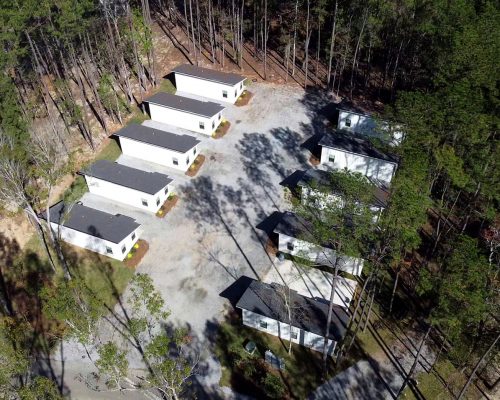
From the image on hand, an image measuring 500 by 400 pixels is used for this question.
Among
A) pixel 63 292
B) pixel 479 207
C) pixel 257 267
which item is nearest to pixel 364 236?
pixel 257 267

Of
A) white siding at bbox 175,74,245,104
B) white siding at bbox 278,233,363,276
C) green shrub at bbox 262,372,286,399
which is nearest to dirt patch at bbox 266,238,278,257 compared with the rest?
white siding at bbox 278,233,363,276

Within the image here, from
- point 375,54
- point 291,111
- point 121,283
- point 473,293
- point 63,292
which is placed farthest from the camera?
point 375,54

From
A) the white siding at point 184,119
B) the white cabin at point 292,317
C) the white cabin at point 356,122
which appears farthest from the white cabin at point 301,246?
the white cabin at point 356,122

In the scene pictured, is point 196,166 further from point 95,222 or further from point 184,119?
point 95,222

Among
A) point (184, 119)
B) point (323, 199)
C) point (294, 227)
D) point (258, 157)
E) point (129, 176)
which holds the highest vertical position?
point (323, 199)

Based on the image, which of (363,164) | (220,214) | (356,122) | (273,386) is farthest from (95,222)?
(356,122)

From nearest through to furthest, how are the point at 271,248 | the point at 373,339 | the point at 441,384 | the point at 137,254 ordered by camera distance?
the point at 441,384, the point at 373,339, the point at 137,254, the point at 271,248

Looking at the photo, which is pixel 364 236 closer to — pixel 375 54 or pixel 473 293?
pixel 473 293
